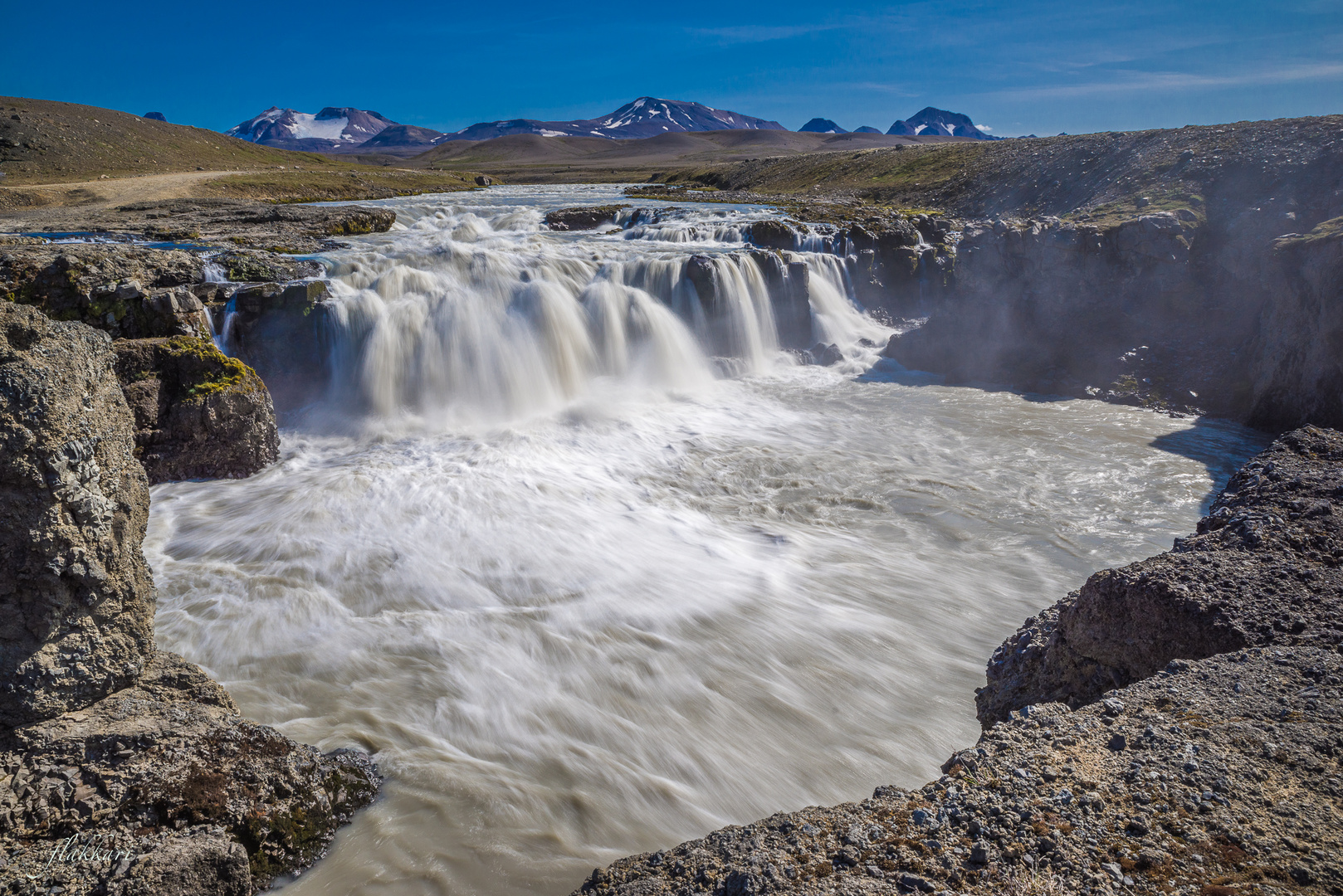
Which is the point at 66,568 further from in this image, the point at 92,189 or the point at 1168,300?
the point at 92,189

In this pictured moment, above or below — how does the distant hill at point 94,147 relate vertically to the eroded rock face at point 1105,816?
above

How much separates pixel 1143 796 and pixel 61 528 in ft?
15.3

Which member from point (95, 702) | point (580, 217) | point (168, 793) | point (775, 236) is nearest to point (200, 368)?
point (95, 702)

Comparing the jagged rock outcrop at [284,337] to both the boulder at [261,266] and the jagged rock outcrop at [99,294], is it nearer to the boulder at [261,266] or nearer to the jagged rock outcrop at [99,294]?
the boulder at [261,266]

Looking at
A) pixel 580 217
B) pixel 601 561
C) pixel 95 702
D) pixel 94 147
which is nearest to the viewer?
pixel 95 702

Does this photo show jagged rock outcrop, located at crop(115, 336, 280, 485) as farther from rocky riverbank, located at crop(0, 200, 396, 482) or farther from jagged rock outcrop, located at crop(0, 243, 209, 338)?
jagged rock outcrop, located at crop(0, 243, 209, 338)

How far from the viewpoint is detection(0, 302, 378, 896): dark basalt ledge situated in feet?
9.23

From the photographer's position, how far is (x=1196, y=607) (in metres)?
3.45

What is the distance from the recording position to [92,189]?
3294 cm

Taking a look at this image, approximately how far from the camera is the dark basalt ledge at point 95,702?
2.81 metres

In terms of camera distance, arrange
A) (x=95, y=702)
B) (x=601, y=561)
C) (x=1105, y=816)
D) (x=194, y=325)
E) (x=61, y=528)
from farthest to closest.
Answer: (x=194, y=325), (x=601, y=561), (x=95, y=702), (x=61, y=528), (x=1105, y=816)

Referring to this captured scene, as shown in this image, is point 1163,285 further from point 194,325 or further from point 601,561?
point 194,325

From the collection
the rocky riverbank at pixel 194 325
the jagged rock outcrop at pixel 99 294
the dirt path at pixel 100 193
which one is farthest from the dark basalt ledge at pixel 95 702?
the dirt path at pixel 100 193

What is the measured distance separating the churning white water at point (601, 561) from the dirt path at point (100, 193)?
25616mm
